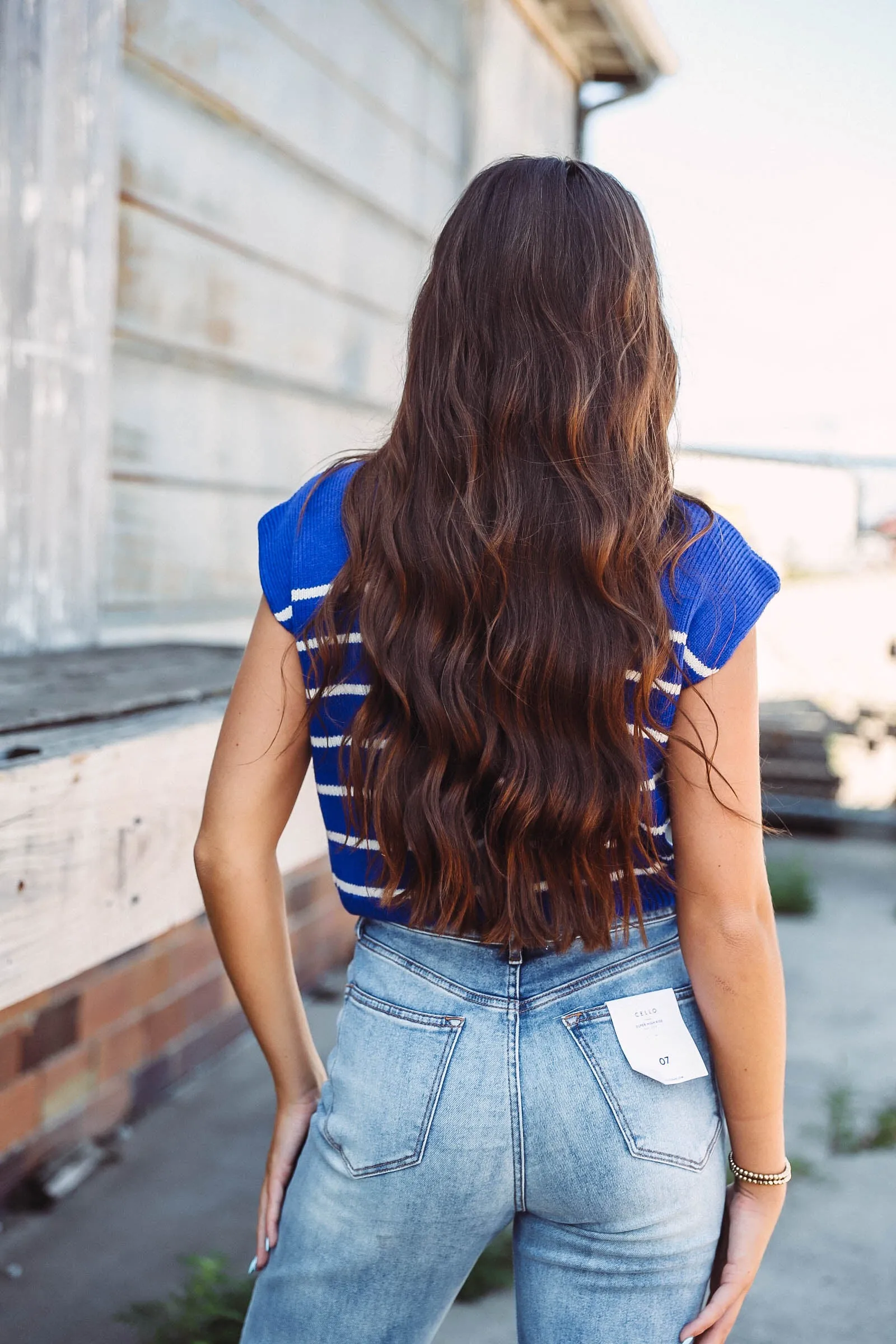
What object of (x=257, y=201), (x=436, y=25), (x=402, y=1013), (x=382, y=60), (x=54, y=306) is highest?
(x=436, y=25)

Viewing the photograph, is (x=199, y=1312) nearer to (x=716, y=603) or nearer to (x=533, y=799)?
(x=533, y=799)

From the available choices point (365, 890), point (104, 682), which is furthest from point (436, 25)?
point (365, 890)

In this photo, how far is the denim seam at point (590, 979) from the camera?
37.6 inches

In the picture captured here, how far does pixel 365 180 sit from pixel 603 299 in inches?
117

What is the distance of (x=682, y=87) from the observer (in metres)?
5.48

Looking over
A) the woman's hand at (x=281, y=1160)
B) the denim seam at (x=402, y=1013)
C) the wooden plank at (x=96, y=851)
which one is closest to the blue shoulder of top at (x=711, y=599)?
the denim seam at (x=402, y=1013)

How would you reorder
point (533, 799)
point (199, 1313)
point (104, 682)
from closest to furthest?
point (533, 799) → point (104, 682) → point (199, 1313)

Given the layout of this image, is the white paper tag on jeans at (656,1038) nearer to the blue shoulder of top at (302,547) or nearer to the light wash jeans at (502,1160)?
the light wash jeans at (502,1160)

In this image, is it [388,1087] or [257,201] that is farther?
[257,201]

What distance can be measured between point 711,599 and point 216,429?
7.47ft

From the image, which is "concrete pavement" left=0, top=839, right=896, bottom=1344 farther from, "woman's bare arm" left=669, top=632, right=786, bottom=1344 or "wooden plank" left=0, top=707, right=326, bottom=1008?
"woman's bare arm" left=669, top=632, right=786, bottom=1344

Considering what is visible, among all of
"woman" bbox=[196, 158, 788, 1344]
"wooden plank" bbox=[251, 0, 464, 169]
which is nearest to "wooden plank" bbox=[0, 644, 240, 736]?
"woman" bbox=[196, 158, 788, 1344]

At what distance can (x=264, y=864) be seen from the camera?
3.61ft

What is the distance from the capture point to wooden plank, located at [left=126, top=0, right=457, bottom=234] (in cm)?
264
